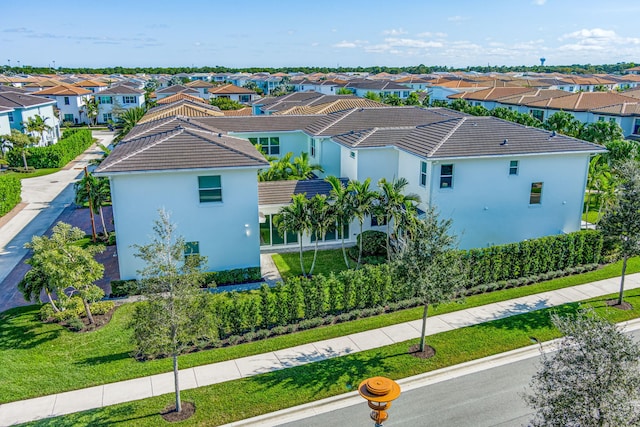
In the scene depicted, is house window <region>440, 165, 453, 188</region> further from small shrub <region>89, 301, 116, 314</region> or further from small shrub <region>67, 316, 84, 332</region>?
small shrub <region>67, 316, 84, 332</region>

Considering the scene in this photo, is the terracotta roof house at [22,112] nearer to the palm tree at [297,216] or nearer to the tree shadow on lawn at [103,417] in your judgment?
the palm tree at [297,216]

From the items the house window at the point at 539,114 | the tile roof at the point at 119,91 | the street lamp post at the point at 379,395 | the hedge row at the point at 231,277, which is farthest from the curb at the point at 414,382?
the tile roof at the point at 119,91

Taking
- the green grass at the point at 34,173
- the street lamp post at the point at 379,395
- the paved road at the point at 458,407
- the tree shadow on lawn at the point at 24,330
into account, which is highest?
the street lamp post at the point at 379,395

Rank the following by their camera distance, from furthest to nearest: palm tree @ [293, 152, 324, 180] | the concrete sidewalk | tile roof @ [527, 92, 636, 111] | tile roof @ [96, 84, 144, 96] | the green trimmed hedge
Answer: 1. tile roof @ [96, 84, 144, 96]
2. tile roof @ [527, 92, 636, 111]
3. the green trimmed hedge
4. palm tree @ [293, 152, 324, 180]
5. the concrete sidewalk

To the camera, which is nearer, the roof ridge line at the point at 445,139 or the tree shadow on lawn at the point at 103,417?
the tree shadow on lawn at the point at 103,417

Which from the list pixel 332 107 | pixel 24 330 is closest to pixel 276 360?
pixel 24 330

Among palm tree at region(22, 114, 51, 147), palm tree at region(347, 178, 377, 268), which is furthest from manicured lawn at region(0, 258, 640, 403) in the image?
palm tree at region(22, 114, 51, 147)
